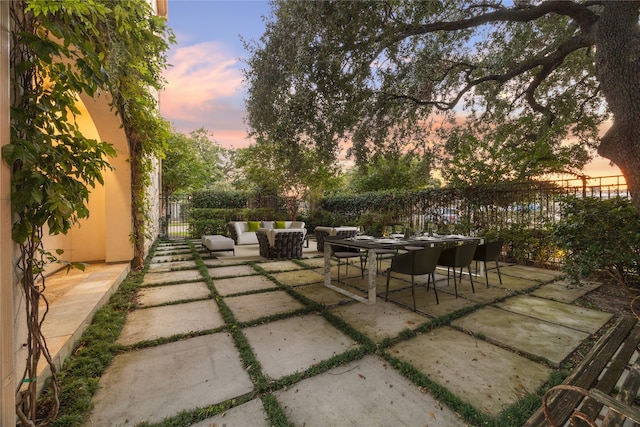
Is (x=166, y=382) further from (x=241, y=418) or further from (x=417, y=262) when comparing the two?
(x=417, y=262)

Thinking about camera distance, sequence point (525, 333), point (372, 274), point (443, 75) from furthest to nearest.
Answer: point (443, 75) < point (372, 274) < point (525, 333)

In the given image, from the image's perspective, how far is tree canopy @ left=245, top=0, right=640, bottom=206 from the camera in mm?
3082

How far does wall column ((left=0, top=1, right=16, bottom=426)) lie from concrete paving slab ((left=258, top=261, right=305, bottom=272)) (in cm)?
428

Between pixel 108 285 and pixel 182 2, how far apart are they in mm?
4390

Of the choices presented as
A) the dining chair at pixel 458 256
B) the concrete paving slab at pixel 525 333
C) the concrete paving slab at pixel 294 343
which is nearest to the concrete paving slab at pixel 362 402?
the concrete paving slab at pixel 294 343

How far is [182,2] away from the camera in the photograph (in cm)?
416

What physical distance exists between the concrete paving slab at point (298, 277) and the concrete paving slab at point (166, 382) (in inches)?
82.8

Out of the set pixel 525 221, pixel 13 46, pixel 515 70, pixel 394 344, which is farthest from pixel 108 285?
pixel 525 221

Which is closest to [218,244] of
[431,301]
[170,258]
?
[170,258]

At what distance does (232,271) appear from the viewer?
209 inches

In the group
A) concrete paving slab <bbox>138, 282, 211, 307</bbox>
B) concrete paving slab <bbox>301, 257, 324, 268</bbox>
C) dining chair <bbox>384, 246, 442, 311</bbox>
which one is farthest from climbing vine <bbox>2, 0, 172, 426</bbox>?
concrete paving slab <bbox>301, 257, 324, 268</bbox>

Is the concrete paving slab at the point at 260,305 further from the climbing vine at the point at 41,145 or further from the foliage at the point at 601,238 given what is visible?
the foliage at the point at 601,238

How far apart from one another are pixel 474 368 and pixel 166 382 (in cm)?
232

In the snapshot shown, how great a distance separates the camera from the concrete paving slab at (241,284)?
404 centimetres
